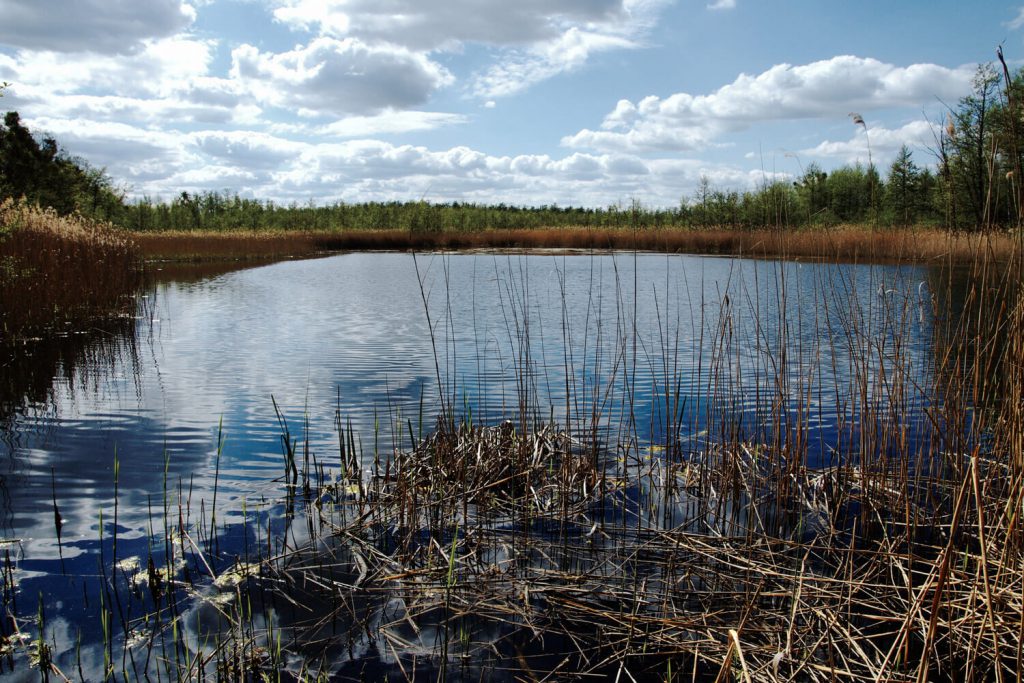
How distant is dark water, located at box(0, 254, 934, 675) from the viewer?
14.0ft

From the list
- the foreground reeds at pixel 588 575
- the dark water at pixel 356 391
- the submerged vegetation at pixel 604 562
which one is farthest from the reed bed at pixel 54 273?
the foreground reeds at pixel 588 575

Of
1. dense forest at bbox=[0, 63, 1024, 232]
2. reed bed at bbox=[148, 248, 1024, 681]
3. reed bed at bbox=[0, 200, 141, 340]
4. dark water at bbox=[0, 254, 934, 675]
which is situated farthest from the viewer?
dense forest at bbox=[0, 63, 1024, 232]

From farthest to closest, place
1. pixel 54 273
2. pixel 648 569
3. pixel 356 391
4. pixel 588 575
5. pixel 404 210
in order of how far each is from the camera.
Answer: pixel 404 210, pixel 54 273, pixel 356 391, pixel 648 569, pixel 588 575

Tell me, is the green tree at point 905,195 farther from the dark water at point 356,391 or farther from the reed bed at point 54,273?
the reed bed at point 54,273

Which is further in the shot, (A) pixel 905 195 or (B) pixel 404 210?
(B) pixel 404 210

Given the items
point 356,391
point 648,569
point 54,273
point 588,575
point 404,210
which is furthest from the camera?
point 404,210

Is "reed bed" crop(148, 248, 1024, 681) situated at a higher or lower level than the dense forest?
lower

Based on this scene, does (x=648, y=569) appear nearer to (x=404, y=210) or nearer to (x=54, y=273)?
(x=54, y=273)

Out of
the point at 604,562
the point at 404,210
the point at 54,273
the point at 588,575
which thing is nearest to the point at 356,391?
the point at 604,562

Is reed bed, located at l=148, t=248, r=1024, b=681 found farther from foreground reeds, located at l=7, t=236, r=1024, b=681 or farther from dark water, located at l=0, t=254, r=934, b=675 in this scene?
dark water, located at l=0, t=254, r=934, b=675

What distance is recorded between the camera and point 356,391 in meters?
7.86

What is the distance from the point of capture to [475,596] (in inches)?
124

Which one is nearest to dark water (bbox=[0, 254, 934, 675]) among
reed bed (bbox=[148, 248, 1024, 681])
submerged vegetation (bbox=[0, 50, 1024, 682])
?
submerged vegetation (bbox=[0, 50, 1024, 682])

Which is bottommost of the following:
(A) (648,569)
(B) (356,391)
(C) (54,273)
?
(A) (648,569)
